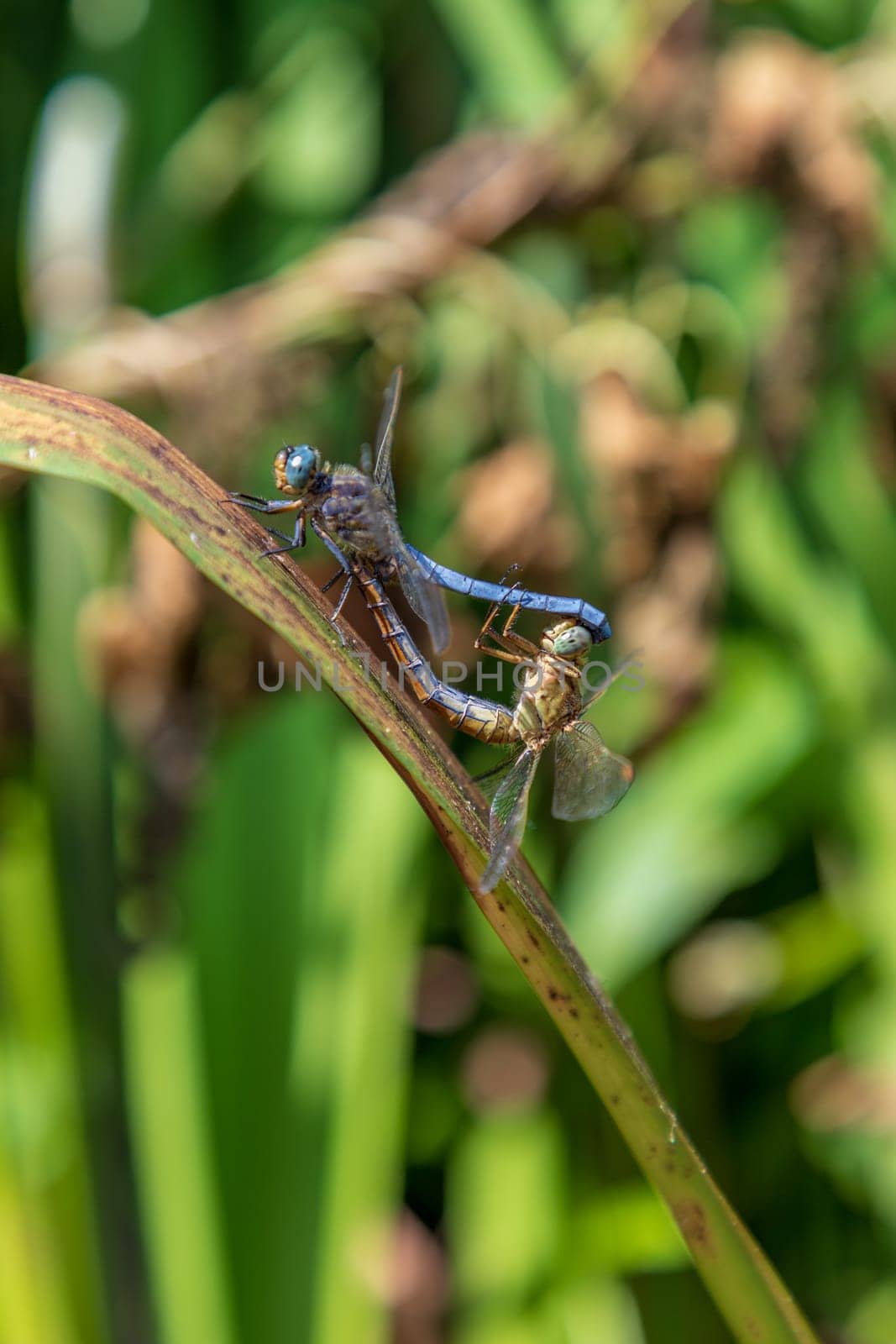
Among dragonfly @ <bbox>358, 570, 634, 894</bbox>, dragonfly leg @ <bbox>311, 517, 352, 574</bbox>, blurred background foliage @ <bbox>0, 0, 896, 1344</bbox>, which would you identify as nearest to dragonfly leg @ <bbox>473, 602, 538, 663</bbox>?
dragonfly @ <bbox>358, 570, 634, 894</bbox>

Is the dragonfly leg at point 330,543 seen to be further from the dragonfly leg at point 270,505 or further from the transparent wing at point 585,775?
the transparent wing at point 585,775

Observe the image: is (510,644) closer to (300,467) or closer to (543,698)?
(543,698)

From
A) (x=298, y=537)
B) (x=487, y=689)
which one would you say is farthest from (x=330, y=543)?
(x=487, y=689)

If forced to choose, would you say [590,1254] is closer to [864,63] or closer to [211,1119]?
[211,1119]

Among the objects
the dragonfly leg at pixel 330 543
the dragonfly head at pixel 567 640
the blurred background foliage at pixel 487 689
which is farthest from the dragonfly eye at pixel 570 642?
the blurred background foliage at pixel 487 689

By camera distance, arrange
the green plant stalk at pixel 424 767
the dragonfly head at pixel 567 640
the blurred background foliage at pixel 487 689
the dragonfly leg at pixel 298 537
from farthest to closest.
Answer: the blurred background foliage at pixel 487 689 < the dragonfly head at pixel 567 640 < the dragonfly leg at pixel 298 537 < the green plant stalk at pixel 424 767
